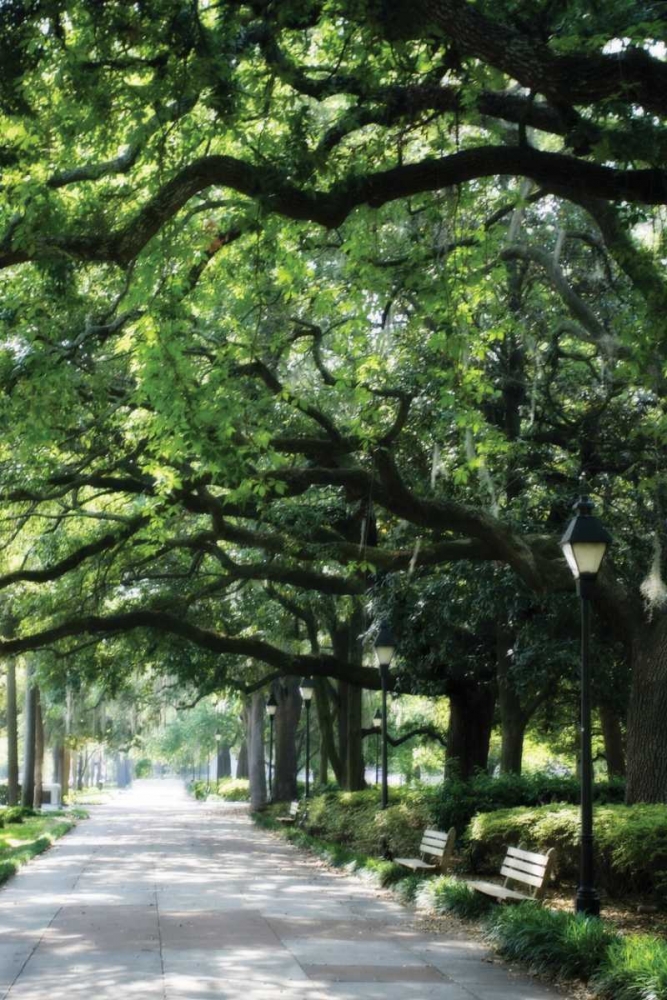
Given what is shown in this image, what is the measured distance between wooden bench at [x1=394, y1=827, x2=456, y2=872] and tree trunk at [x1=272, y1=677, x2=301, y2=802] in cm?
1867

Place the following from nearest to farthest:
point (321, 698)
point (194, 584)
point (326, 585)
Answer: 1. point (326, 585)
2. point (194, 584)
3. point (321, 698)

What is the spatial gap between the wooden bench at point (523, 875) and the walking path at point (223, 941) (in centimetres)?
71

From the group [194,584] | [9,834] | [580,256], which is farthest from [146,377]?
[9,834]

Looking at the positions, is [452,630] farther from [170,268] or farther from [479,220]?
[170,268]

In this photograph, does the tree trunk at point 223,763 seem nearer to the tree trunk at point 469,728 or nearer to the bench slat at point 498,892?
the tree trunk at point 469,728

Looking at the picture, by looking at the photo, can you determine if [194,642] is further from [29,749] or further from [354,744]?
[29,749]

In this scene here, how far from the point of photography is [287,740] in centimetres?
3578

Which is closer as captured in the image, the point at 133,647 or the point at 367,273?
the point at 367,273

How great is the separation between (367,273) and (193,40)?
3.89m

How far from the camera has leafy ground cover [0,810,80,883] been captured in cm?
1860

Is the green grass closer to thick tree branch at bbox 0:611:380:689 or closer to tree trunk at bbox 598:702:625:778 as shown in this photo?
thick tree branch at bbox 0:611:380:689

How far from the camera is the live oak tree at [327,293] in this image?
831cm

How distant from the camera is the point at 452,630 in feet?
68.3

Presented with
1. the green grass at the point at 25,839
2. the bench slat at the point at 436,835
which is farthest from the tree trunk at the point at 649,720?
the green grass at the point at 25,839
